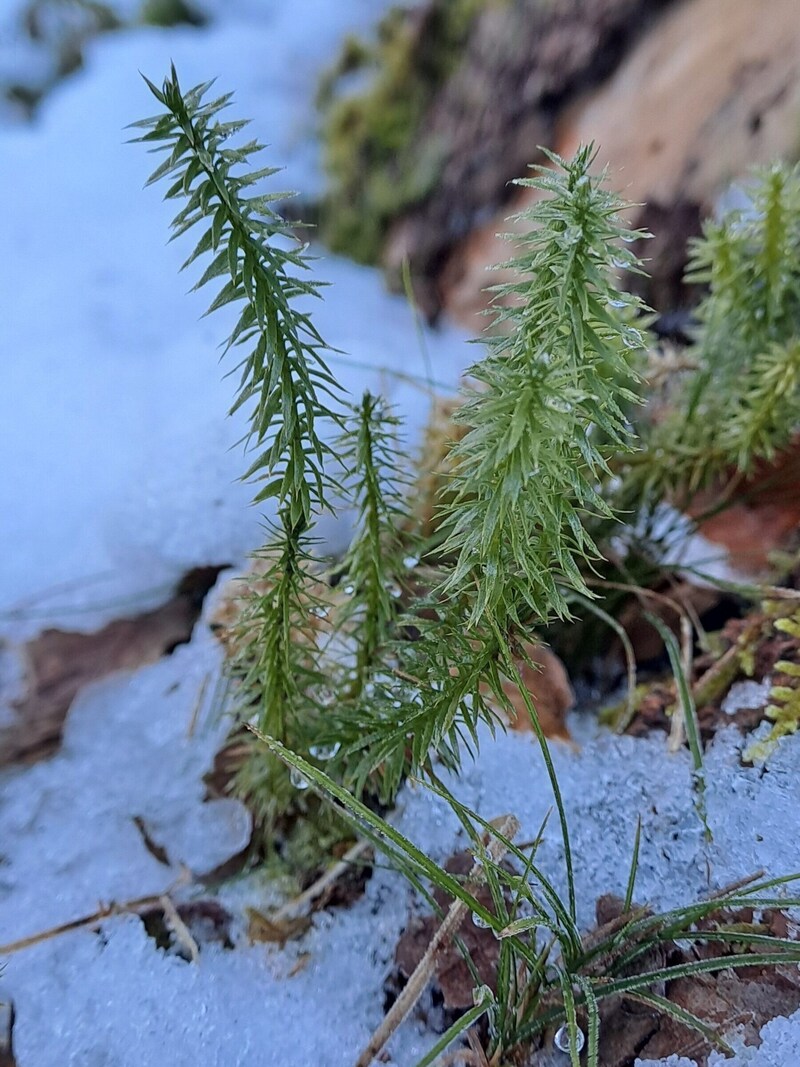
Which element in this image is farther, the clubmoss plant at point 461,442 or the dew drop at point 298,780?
the dew drop at point 298,780

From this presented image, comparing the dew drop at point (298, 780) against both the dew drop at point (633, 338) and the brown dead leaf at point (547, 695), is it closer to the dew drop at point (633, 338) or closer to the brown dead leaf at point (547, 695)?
the brown dead leaf at point (547, 695)

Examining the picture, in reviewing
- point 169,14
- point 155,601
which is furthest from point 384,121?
point 155,601

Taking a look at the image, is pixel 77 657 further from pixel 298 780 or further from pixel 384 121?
pixel 384 121

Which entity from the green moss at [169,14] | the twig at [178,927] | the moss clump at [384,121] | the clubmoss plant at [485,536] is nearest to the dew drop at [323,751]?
the clubmoss plant at [485,536]

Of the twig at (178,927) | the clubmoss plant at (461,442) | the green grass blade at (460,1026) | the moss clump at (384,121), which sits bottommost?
the twig at (178,927)

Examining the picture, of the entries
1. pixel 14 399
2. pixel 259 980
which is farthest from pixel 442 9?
pixel 259 980

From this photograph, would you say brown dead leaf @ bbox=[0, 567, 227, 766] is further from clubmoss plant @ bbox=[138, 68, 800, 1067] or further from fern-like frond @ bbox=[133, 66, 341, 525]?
fern-like frond @ bbox=[133, 66, 341, 525]

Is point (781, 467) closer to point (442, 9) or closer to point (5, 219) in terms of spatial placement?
point (442, 9)

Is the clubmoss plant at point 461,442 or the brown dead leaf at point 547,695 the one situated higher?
the clubmoss plant at point 461,442
